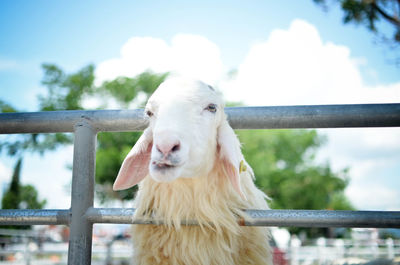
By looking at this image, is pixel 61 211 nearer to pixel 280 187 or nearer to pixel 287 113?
pixel 287 113

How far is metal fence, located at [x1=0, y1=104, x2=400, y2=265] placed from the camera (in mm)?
1283

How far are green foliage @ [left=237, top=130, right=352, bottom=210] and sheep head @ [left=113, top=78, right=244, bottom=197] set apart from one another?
18.9 metres

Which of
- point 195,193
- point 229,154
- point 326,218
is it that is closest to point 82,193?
point 195,193

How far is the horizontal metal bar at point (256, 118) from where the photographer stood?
1.34m

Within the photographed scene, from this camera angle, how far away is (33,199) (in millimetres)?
31109

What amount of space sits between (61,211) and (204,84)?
0.93m

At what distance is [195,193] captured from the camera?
1741 mm

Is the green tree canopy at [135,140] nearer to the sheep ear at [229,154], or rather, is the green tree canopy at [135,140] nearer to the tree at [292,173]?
the tree at [292,173]

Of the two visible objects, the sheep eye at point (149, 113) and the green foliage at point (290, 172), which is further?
the green foliage at point (290, 172)

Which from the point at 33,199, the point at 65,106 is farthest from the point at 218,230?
the point at 33,199

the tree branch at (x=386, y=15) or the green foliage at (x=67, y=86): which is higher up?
the green foliage at (x=67, y=86)

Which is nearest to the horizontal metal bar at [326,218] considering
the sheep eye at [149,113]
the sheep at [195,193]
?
the sheep at [195,193]

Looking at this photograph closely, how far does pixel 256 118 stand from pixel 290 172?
23791 millimetres

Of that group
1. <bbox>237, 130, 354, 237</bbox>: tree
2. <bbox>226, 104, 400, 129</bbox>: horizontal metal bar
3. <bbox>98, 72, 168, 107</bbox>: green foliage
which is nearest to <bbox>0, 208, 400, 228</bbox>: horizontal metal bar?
<bbox>226, 104, 400, 129</bbox>: horizontal metal bar
